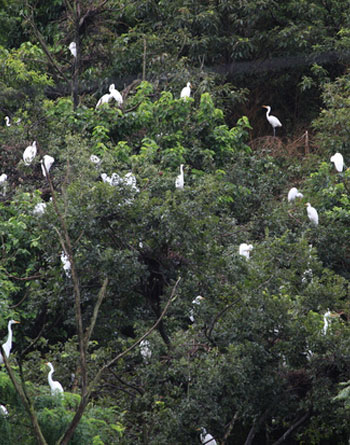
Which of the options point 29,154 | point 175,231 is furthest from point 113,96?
point 175,231

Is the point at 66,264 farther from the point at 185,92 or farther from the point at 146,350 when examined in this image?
the point at 185,92

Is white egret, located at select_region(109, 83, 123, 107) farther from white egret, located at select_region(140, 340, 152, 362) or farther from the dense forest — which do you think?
white egret, located at select_region(140, 340, 152, 362)

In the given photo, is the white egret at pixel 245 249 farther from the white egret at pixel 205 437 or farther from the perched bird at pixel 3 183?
the perched bird at pixel 3 183

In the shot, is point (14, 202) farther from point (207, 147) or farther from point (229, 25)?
point (229, 25)

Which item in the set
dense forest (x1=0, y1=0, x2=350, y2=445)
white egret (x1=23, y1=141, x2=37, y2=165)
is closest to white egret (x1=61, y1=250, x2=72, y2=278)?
dense forest (x1=0, y1=0, x2=350, y2=445)

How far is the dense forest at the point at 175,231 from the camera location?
5.51 m

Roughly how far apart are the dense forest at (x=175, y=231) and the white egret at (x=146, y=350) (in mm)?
24

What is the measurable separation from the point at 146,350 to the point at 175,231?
886 mm

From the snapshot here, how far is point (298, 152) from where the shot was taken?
1131 centimetres

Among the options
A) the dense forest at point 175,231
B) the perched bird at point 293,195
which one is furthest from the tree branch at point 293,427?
the perched bird at point 293,195

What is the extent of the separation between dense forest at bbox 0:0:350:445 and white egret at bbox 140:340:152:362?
24 millimetres

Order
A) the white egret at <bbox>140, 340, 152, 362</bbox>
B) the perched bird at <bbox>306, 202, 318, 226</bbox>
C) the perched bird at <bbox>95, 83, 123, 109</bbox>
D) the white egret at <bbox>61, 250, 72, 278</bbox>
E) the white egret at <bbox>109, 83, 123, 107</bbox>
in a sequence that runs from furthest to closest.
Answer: the white egret at <bbox>109, 83, 123, 107</bbox>
the perched bird at <bbox>95, 83, 123, 109</bbox>
the perched bird at <bbox>306, 202, 318, 226</bbox>
the white egret at <bbox>61, 250, 72, 278</bbox>
the white egret at <bbox>140, 340, 152, 362</bbox>

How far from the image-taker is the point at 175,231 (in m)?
5.85

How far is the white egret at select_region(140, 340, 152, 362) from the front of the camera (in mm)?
5871
